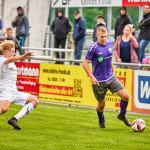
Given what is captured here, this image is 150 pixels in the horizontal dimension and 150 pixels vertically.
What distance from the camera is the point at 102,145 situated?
8.39 metres

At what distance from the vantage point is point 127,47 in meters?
13.9

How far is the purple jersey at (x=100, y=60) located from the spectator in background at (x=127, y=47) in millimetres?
3545

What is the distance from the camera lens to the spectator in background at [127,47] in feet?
45.2

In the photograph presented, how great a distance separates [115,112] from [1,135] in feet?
15.7

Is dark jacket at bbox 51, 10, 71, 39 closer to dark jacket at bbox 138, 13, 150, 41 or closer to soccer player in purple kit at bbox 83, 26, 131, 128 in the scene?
dark jacket at bbox 138, 13, 150, 41

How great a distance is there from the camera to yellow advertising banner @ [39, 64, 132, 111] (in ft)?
43.9

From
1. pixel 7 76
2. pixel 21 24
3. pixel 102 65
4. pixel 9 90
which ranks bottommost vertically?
pixel 9 90

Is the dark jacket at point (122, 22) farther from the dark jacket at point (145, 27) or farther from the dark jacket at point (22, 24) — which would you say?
the dark jacket at point (22, 24)

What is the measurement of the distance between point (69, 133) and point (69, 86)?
15.5ft

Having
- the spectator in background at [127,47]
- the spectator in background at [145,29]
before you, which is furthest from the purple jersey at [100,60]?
the spectator in background at [145,29]

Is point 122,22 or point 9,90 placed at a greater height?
point 122,22

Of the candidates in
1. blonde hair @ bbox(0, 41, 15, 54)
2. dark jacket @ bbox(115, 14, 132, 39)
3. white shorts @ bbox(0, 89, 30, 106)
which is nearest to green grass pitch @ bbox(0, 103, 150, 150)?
white shorts @ bbox(0, 89, 30, 106)

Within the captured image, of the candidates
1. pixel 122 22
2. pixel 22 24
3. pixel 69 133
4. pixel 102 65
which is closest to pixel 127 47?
pixel 122 22

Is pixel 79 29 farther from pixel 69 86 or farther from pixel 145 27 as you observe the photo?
pixel 69 86
